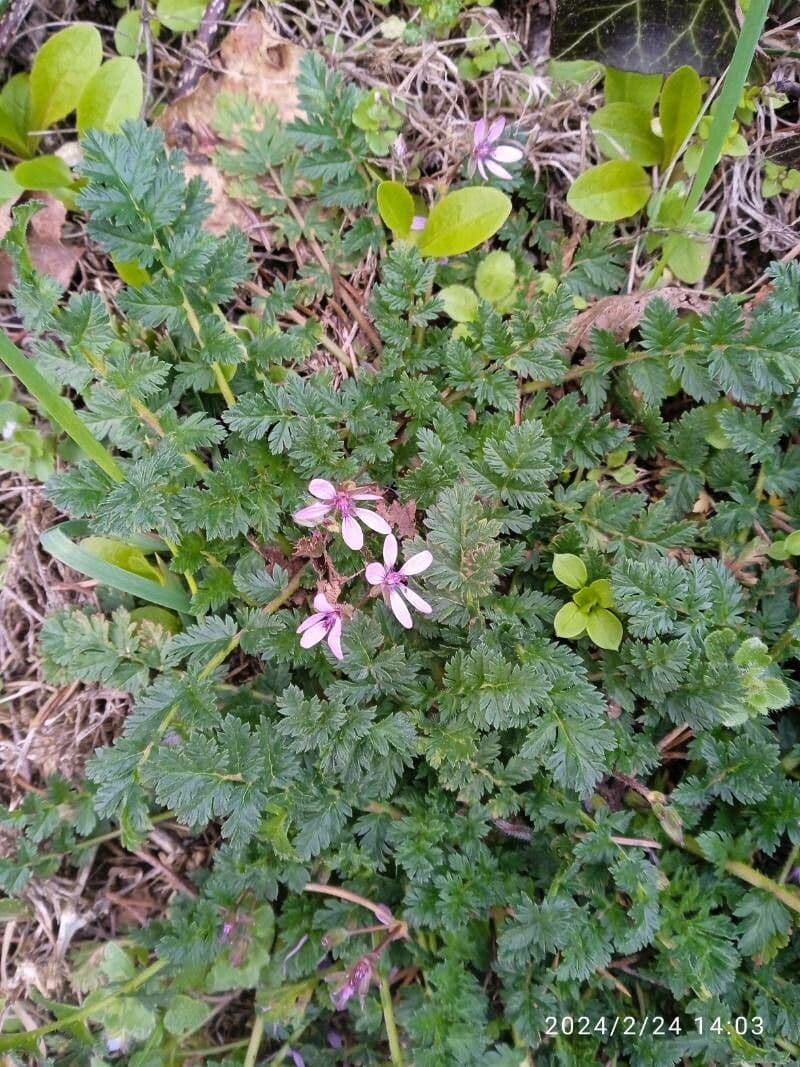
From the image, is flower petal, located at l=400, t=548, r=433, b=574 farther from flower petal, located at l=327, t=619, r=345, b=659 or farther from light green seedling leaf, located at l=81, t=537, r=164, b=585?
light green seedling leaf, located at l=81, t=537, r=164, b=585

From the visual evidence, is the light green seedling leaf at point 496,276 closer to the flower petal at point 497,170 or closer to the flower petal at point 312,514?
the flower petal at point 497,170

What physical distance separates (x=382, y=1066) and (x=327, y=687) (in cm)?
126

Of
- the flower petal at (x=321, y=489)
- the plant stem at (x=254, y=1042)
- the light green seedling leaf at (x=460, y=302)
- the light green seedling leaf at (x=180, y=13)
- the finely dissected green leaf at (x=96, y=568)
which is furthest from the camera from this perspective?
the light green seedling leaf at (x=180, y=13)

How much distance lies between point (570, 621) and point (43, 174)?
89.7 inches

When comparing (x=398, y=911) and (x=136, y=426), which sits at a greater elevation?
(x=136, y=426)

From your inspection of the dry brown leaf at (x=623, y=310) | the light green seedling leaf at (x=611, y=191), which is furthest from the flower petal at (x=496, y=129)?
the dry brown leaf at (x=623, y=310)

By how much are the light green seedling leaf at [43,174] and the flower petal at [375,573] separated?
1.77 m

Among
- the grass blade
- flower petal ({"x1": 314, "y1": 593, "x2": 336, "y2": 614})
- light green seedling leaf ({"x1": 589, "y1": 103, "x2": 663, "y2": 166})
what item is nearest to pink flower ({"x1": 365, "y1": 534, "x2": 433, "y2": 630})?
flower petal ({"x1": 314, "y1": 593, "x2": 336, "y2": 614})

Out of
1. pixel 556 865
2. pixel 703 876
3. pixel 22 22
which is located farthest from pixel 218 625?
pixel 22 22

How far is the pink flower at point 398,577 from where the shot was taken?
220 centimetres

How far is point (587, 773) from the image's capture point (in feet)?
7.27

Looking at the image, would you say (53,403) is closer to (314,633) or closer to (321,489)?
(321,489)

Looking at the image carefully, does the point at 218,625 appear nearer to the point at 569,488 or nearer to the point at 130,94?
the point at 569,488

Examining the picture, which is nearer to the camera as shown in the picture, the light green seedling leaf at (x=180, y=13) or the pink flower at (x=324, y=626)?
the pink flower at (x=324, y=626)
